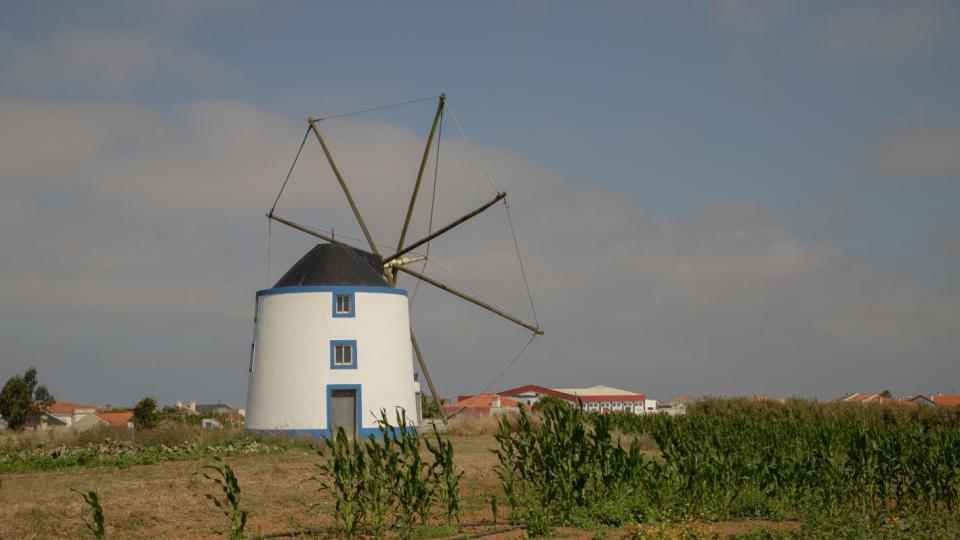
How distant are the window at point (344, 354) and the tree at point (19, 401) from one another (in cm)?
3434

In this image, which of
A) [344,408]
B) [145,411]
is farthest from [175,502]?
[145,411]

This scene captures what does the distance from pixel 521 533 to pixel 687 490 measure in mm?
3702

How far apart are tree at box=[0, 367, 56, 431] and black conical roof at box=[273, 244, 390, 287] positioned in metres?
33.1

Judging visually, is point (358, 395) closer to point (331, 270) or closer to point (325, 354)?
point (325, 354)

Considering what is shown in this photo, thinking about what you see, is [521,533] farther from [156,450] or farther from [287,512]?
[156,450]

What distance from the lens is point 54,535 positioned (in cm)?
1407

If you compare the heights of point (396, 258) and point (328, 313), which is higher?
point (396, 258)

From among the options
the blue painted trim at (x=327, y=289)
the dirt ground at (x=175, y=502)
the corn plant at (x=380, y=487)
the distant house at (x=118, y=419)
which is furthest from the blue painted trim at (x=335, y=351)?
the distant house at (x=118, y=419)

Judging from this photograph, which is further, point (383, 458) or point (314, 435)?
point (314, 435)

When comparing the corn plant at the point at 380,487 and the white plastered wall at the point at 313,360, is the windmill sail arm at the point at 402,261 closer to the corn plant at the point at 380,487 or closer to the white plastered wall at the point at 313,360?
the white plastered wall at the point at 313,360

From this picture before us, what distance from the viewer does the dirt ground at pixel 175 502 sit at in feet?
47.2

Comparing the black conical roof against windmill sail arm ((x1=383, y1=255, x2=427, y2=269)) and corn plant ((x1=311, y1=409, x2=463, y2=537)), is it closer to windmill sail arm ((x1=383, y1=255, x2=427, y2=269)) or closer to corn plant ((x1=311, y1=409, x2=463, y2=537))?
windmill sail arm ((x1=383, y1=255, x2=427, y2=269))

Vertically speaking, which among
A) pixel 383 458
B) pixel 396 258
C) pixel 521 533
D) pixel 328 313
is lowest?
pixel 521 533

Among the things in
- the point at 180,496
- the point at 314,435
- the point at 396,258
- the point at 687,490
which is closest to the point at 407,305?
the point at 396,258
